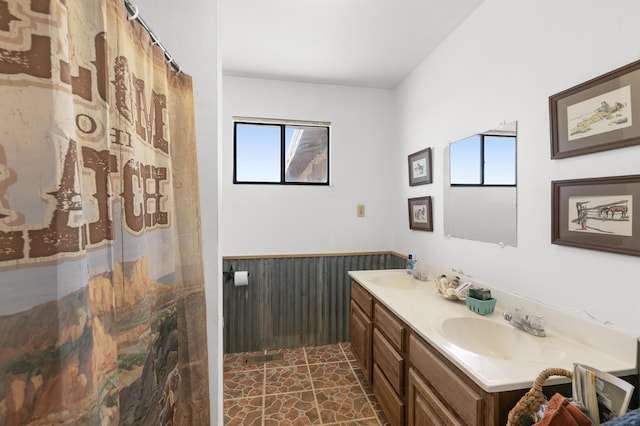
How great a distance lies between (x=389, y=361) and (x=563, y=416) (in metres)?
0.99

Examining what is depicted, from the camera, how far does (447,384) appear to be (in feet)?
3.53

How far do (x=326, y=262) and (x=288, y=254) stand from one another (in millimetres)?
402

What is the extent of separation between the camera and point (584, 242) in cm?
110

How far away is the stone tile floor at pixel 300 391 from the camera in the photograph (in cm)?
178

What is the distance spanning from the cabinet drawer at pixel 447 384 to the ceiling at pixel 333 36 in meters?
2.00

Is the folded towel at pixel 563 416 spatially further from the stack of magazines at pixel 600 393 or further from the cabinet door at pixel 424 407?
the cabinet door at pixel 424 407

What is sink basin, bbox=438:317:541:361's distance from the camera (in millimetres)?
1193

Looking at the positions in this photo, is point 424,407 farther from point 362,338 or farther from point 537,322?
point 362,338

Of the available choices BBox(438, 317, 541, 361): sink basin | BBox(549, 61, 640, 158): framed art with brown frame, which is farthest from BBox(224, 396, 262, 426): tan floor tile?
BBox(549, 61, 640, 158): framed art with brown frame

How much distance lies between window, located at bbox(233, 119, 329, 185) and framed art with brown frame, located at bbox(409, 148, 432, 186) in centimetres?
85

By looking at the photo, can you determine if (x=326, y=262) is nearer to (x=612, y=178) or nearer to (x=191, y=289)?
(x=191, y=289)

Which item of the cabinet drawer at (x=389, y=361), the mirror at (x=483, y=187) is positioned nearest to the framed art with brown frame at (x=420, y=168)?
the mirror at (x=483, y=187)

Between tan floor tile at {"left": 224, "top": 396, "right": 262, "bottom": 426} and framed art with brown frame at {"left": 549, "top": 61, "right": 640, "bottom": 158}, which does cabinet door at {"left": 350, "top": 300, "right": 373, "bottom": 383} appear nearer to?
tan floor tile at {"left": 224, "top": 396, "right": 262, "bottom": 426}

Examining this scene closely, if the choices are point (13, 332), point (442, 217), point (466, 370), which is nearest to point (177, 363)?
point (13, 332)
